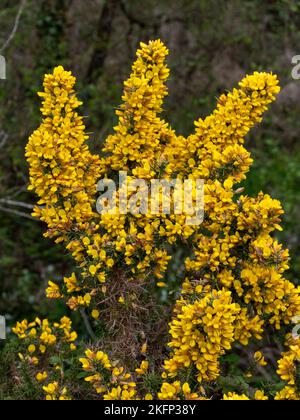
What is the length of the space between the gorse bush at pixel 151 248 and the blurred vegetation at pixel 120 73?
5.47 ft

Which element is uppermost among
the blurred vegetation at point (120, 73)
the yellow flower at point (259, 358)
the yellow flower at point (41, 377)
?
the blurred vegetation at point (120, 73)

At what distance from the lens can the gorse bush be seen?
263 cm

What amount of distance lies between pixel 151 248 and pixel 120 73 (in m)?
4.12

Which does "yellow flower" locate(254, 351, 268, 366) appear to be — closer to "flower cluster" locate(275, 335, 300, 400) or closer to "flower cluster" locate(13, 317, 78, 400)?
"flower cluster" locate(275, 335, 300, 400)

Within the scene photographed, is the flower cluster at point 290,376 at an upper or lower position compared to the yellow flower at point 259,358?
lower

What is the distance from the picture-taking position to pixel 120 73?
6.54 meters

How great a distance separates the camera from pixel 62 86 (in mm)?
2855

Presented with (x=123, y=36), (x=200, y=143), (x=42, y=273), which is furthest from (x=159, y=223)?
(x=123, y=36)

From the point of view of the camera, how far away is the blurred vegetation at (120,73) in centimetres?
530

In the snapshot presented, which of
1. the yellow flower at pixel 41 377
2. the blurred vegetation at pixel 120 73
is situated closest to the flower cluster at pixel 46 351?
the yellow flower at pixel 41 377

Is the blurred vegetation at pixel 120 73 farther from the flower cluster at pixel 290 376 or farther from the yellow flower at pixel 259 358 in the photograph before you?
the flower cluster at pixel 290 376

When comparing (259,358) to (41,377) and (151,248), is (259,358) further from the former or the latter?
(41,377)

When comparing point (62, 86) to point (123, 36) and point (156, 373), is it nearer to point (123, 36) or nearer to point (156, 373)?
point (156, 373)

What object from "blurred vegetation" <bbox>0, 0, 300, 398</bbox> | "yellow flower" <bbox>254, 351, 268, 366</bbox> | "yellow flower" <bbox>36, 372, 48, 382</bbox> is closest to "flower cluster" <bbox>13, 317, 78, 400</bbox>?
"yellow flower" <bbox>36, 372, 48, 382</bbox>
